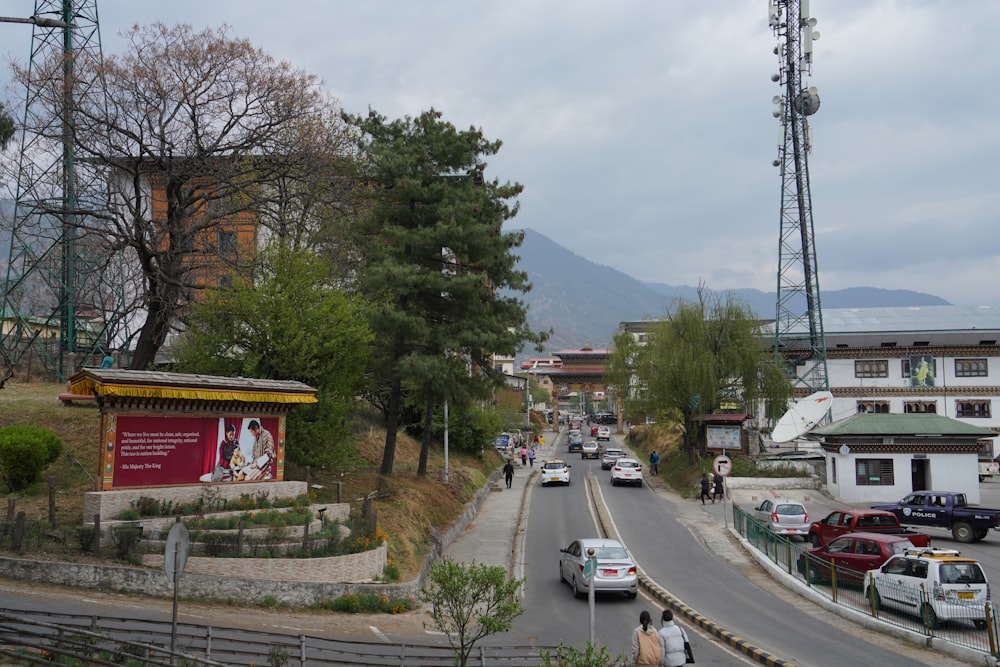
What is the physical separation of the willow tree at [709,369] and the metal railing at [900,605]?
21462 millimetres

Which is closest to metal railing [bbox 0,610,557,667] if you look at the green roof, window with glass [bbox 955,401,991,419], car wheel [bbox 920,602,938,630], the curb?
the curb

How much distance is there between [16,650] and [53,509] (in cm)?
663

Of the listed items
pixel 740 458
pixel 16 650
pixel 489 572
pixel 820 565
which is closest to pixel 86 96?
pixel 16 650

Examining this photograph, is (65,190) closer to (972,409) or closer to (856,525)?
(856,525)

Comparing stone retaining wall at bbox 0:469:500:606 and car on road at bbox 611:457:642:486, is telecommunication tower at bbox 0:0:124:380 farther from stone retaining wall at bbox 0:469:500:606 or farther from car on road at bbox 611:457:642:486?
car on road at bbox 611:457:642:486

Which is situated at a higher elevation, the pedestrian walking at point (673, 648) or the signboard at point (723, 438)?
the signboard at point (723, 438)

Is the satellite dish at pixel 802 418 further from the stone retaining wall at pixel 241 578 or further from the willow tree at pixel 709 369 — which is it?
the stone retaining wall at pixel 241 578

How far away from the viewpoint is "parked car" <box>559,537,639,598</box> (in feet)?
63.6

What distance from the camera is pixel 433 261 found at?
31141mm

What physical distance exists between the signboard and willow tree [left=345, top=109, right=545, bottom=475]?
17.0 m

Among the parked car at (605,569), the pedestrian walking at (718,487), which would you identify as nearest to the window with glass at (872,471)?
the pedestrian walking at (718,487)

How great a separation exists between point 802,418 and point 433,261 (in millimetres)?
23873

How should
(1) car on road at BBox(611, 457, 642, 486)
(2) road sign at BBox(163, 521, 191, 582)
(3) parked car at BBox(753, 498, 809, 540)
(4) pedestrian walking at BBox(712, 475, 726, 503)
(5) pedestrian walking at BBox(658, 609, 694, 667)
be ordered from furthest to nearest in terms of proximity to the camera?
(1) car on road at BBox(611, 457, 642, 486) → (4) pedestrian walking at BBox(712, 475, 726, 503) → (3) parked car at BBox(753, 498, 809, 540) → (5) pedestrian walking at BBox(658, 609, 694, 667) → (2) road sign at BBox(163, 521, 191, 582)

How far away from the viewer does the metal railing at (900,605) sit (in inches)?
587
